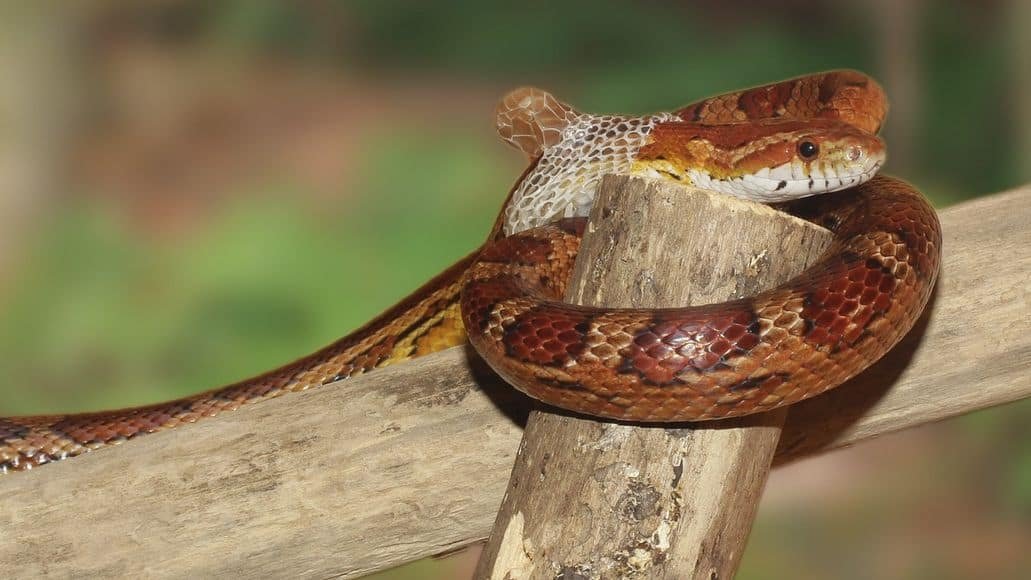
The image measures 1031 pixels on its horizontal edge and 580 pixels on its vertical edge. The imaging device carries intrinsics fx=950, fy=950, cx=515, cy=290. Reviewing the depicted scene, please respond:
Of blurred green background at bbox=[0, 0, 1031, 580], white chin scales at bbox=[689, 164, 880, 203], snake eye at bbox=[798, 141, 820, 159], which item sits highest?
snake eye at bbox=[798, 141, 820, 159]

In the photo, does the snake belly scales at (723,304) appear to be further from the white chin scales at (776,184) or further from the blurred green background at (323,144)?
the blurred green background at (323,144)

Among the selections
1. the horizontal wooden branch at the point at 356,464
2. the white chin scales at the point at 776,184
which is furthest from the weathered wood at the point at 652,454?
the horizontal wooden branch at the point at 356,464

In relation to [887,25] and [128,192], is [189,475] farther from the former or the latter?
[887,25]

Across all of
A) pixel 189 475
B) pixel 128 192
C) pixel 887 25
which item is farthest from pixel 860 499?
pixel 128 192

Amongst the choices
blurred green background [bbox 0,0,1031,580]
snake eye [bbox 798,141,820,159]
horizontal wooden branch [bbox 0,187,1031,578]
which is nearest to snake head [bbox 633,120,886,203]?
snake eye [bbox 798,141,820,159]

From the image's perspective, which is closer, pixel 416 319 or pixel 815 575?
pixel 416 319

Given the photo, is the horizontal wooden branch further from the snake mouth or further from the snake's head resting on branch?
the snake mouth

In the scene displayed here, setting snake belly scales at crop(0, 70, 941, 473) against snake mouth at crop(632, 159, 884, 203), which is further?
snake mouth at crop(632, 159, 884, 203)

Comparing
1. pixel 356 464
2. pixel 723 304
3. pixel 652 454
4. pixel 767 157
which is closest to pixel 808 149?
pixel 767 157
